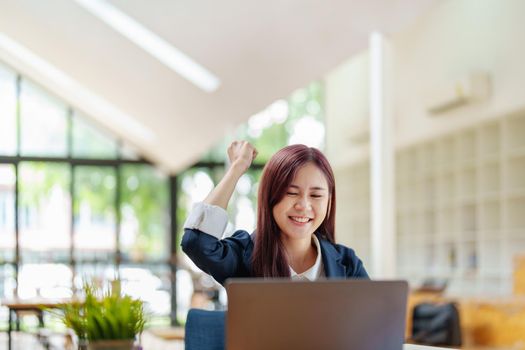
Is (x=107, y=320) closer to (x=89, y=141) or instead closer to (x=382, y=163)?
(x=382, y=163)

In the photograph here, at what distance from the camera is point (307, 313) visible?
1479 mm

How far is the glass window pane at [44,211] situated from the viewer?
13281 mm

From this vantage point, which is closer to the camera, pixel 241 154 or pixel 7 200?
pixel 241 154

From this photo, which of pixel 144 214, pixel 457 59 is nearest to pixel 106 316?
pixel 457 59

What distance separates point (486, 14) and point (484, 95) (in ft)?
2.72

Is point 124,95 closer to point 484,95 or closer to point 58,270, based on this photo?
point 58,270

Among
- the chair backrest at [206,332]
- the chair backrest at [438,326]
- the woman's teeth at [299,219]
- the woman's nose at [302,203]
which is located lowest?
the chair backrest at [438,326]

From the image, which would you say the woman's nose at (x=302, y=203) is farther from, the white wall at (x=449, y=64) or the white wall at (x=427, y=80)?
the white wall at (x=449, y=64)

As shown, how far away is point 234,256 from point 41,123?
1200 cm

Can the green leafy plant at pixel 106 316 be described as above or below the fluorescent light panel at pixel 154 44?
below

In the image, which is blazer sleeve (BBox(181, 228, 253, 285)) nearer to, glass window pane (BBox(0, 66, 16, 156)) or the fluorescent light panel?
the fluorescent light panel

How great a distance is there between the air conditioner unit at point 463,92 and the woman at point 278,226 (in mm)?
6471

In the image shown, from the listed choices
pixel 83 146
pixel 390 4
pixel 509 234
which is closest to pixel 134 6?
pixel 390 4

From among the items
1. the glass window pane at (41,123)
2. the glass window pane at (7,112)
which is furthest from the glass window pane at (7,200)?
the glass window pane at (41,123)
